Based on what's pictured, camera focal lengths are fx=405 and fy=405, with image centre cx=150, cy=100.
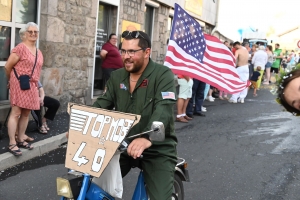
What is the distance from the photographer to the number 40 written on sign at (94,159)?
257 centimetres

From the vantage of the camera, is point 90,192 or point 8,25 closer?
point 90,192

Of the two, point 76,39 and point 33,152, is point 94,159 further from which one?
point 76,39

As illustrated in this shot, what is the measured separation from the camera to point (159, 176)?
10.2ft

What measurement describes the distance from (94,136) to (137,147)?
294 millimetres

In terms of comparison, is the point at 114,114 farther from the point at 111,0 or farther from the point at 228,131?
the point at 111,0

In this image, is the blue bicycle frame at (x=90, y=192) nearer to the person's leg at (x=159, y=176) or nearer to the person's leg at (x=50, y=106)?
the person's leg at (x=159, y=176)

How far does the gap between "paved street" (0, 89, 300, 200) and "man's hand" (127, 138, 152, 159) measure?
2.01 metres

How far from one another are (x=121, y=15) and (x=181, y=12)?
4.68 metres

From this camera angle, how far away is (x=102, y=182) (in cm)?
293

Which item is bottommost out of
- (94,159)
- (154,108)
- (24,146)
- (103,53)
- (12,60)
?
(24,146)

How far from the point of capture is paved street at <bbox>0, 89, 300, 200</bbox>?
15.9ft

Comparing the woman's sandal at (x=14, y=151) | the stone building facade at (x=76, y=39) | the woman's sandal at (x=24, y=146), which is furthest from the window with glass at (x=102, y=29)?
the woman's sandal at (x=14, y=151)

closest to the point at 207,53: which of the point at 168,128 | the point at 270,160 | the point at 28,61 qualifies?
the point at 270,160

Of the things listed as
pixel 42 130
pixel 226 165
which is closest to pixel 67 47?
pixel 42 130
